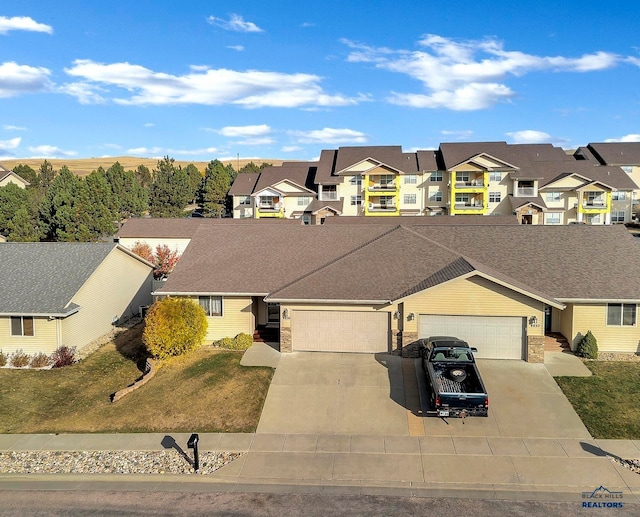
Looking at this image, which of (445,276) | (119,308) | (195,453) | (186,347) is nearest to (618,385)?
(445,276)

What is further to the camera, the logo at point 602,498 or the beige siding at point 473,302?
the beige siding at point 473,302

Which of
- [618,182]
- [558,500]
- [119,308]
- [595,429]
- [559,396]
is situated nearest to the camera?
[558,500]

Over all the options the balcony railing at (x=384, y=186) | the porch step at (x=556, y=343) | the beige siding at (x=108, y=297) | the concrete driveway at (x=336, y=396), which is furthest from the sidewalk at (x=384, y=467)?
the balcony railing at (x=384, y=186)

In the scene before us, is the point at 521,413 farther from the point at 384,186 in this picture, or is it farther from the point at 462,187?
the point at 384,186

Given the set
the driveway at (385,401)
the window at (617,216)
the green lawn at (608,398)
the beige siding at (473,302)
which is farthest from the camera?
the window at (617,216)

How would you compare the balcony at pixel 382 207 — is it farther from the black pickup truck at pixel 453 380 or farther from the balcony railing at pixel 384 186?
the black pickup truck at pixel 453 380

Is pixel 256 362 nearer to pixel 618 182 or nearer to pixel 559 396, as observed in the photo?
pixel 559 396
